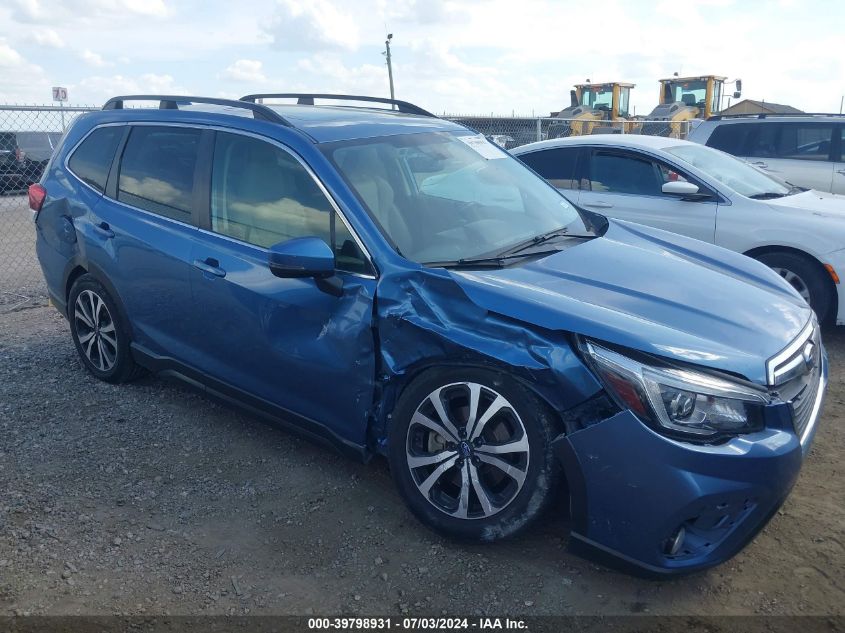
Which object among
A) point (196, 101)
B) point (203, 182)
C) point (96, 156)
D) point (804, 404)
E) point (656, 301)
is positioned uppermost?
point (196, 101)

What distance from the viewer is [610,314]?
9.74ft

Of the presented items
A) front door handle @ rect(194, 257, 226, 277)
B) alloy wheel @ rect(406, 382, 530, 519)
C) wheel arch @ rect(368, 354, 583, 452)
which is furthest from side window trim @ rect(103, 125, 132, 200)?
alloy wheel @ rect(406, 382, 530, 519)

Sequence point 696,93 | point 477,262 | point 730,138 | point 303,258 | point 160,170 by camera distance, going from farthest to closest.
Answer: point 696,93
point 730,138
point 160,170
point 477,262
point 303,258

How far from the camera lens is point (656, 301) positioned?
318 centimetres

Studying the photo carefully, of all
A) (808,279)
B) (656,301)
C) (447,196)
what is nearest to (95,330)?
(447,196)

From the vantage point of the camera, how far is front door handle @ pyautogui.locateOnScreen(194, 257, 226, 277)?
391 centimetres

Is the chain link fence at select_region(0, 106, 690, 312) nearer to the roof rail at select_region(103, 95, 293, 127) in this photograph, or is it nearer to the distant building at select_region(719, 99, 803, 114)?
the roof rail at select_region(103, 95, 293, 127)

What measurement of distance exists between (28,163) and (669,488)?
14.9 metres

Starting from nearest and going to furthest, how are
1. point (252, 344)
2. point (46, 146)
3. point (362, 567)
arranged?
1. point (362, 567)
2. point (252, 344)
3. point (46, 146)

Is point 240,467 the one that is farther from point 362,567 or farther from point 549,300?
point 549,300

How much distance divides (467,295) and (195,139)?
6.67 feet

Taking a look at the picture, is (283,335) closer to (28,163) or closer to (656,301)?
(656,301)

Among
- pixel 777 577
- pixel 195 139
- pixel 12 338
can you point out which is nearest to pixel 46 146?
pixel 12 338

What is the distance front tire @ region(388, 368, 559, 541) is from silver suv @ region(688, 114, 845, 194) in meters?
7.94
